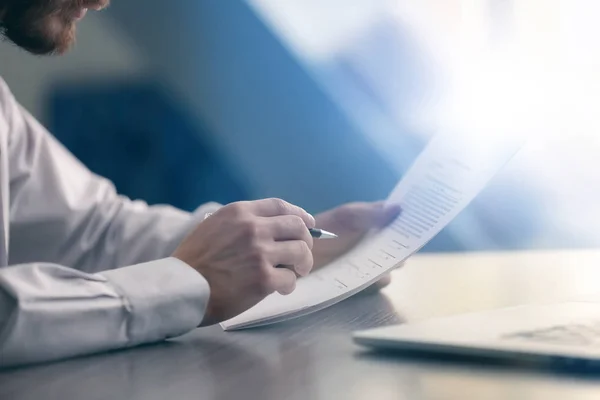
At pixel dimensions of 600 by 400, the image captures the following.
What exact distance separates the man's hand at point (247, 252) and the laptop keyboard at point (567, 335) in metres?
0.25

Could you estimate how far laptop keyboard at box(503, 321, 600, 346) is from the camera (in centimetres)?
52

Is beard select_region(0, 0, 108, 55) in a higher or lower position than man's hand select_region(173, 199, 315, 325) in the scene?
higher

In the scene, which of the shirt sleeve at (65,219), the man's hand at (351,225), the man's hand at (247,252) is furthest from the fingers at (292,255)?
the shirt sleeve at (65,219)

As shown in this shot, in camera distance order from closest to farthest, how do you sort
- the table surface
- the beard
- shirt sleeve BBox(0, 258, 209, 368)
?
1. the table surface
2. shirt sleeve BBox(0, 258, 209, 368)
3. the beard

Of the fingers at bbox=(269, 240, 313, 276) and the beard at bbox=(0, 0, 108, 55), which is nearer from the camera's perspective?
the fingers at bbox=(269, 240, 313, 276)

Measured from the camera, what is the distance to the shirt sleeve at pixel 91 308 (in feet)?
2.06

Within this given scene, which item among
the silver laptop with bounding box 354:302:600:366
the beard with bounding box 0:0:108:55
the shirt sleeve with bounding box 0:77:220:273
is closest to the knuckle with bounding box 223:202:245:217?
the silver laptop with bounding box 354:302:600:366

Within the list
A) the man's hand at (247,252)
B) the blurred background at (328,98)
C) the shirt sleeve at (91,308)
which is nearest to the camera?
the shirt sleeve at (91,308)

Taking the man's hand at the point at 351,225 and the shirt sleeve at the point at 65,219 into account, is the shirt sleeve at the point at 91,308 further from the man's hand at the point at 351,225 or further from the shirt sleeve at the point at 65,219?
the shirt sleeve at the point at 65,219

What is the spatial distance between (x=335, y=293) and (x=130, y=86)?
159 cm

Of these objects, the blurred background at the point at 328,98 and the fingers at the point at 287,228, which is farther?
the blurred background at the point at 328,98

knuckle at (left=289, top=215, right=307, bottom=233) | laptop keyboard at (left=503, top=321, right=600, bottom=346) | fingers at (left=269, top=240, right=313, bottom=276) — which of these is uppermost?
laptop keyboard at (left=503, top=321, right=600, bottom=346)

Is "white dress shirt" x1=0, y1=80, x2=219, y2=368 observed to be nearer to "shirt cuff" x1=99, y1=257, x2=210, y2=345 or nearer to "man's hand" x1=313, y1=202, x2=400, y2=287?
"shirt cuff" x1=99, y1=257, x2=210, y2=345

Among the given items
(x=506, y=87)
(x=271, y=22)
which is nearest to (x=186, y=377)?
(x=506, y=87)
